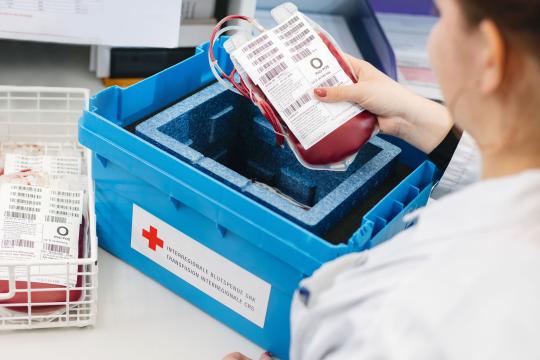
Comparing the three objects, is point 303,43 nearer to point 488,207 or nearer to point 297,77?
point 297,77

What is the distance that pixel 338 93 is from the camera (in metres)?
0.74

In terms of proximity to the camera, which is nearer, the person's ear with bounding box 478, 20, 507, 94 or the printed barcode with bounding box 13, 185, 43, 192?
the person's ear with bounding box 478, 20, 507, 94

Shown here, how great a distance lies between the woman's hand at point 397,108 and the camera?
0.76 meters

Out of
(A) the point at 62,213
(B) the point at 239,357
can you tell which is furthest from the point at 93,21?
(B) the point at 239,357

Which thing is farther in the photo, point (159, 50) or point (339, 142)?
point (159, 50)

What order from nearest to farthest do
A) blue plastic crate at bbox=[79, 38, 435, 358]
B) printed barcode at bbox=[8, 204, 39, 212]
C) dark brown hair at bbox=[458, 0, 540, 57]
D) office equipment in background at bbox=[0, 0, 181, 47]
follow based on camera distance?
dark brown hair at bbox=[458, 0, 540, 57], blue plastic crate at bbox=[79, 38, 435, 358], printed barcode at bbox=[8, 204, 39, 212], office equipment in background at bbox=[0, 0, 181, 47]

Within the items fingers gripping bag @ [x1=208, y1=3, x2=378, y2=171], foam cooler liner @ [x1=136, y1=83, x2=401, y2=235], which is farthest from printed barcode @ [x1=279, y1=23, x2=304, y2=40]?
foam cooler liner @ [x1=136, y1=83, x2=401, y2=235]

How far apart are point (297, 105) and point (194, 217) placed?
0.17 meters

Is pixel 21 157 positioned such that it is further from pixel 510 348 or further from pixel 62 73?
pixel 510 348

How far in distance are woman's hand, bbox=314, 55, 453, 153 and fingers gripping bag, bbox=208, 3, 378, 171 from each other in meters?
0.01

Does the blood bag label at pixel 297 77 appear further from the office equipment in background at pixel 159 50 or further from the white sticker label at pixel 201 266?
the office equipment in background at pixel 159 50

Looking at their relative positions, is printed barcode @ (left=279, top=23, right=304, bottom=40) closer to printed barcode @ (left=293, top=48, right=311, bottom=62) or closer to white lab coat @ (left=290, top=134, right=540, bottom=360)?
printed barcode @ (left=293, top=48, right=311, bottom=62)

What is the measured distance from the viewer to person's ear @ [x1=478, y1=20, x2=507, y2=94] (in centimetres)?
42

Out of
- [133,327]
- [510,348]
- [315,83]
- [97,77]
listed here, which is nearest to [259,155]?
[315,83]
